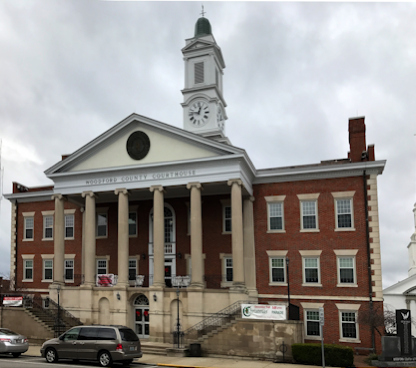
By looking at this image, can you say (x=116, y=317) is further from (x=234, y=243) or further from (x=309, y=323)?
(x=309, y=323)

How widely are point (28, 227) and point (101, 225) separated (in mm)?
7645

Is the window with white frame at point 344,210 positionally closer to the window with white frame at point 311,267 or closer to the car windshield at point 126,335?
the window with white frame at point 311,267

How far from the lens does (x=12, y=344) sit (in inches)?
999

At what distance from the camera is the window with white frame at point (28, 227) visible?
41750mm

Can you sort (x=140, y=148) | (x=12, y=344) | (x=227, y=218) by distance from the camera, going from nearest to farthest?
(x=12, y=344)
(x=140, y=148)
(x=227, y=218)

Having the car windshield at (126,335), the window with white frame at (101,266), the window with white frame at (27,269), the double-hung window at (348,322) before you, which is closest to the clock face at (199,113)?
the window with white frame at (101,266)

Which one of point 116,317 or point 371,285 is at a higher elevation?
point 371,285

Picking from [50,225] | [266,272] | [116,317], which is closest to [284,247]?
[266,272]

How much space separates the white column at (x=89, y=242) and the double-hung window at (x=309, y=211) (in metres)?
14.8

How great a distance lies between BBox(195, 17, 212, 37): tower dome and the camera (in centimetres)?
4444

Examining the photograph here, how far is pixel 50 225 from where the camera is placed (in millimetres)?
41000

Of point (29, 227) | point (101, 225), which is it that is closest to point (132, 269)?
point (101, 225)

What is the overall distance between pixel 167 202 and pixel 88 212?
6.07m

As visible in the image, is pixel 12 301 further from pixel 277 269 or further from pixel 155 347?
pixel 277 269
